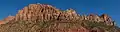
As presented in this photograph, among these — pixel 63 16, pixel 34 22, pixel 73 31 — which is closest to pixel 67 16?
pixel 63 16

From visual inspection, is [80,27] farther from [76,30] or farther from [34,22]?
[34,22]

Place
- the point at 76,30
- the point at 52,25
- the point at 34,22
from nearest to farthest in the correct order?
the point at 76,30
the point at 52,25
the point at 34,22

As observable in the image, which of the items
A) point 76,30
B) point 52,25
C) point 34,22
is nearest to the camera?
point 76,30

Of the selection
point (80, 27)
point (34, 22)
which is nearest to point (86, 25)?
point (80, 27)

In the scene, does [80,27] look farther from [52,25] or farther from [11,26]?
[11,26]

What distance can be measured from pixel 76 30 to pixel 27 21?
3070 cm

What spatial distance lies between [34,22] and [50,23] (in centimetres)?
1175

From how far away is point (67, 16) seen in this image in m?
197

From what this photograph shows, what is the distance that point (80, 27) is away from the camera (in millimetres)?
171875

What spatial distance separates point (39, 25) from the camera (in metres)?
182

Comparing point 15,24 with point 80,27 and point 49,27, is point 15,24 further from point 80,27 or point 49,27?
point 80,27

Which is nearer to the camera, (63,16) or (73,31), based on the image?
(73,31)

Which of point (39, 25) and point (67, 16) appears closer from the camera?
point (39, 25)

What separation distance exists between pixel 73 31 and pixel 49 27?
11397mm
